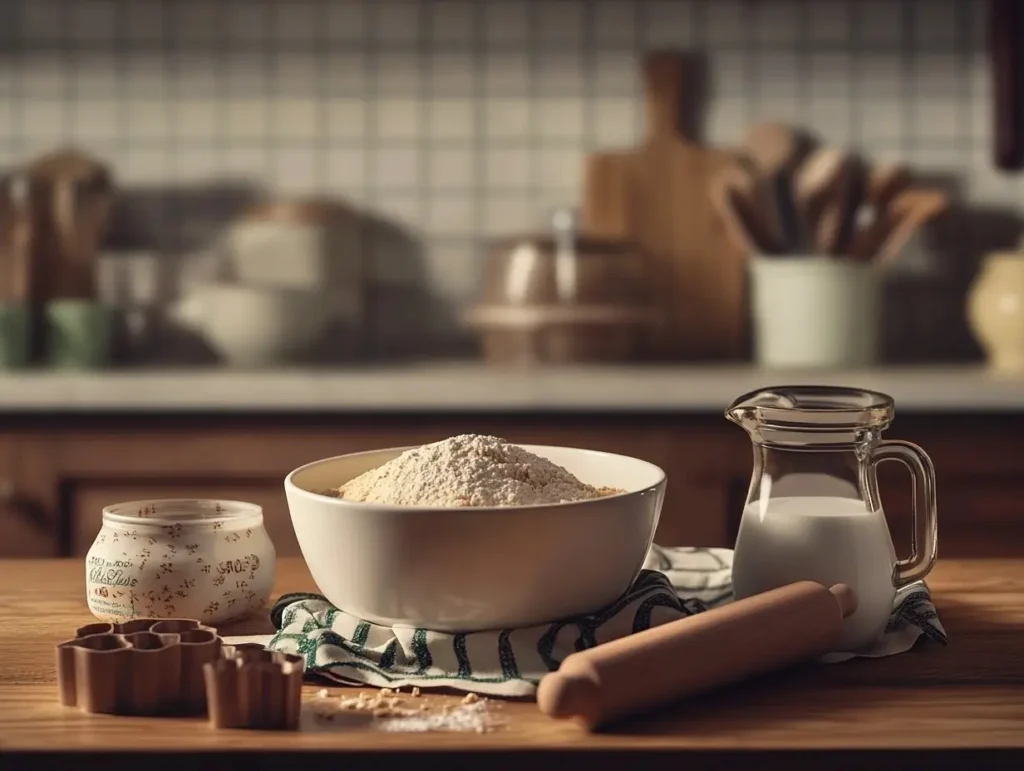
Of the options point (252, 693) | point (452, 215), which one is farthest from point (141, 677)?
point (452, 215)

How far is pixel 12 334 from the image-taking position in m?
2.33

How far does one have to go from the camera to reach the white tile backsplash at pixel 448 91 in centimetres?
264

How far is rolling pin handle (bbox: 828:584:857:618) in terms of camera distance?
874 millimetres

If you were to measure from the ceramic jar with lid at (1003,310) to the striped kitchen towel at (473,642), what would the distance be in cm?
142

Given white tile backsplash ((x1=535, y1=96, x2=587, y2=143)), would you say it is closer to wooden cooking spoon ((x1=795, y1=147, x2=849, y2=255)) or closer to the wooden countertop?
wooden cooking spoon ((x1=795, y1=147, x2=849, y2=255))

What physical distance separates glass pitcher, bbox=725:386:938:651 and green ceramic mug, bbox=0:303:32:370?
67.5 inches

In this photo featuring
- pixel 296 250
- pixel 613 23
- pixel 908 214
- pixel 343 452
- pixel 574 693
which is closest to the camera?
pixel 574 693

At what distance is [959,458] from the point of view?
202 centimetres

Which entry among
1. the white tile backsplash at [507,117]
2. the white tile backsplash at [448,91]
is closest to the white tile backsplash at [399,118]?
the white tile backsplash at [448,91]

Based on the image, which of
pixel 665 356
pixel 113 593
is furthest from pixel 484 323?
pixel 113 593

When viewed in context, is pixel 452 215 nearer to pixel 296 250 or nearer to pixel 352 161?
pixel 352 161

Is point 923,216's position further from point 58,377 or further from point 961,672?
point 961,672

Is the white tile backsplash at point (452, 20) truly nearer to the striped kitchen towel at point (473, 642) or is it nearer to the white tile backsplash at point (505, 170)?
the white tile backsplash at point (505, 170)

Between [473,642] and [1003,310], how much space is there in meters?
1.67
